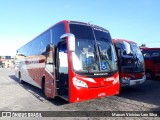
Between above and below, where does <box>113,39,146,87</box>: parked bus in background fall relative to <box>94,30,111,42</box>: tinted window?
below

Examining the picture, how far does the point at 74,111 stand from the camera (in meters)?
7.18

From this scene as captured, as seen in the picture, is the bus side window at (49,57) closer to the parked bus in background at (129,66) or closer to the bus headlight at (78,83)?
the bus headlight at (78,83)

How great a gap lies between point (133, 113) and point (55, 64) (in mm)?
3636

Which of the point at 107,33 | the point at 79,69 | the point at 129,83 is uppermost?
the point at 107,33

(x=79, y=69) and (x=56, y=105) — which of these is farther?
(x=56, y=105)

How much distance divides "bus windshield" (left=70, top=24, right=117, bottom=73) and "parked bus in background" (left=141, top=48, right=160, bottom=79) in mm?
9090

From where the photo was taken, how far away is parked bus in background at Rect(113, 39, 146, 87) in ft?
33.9

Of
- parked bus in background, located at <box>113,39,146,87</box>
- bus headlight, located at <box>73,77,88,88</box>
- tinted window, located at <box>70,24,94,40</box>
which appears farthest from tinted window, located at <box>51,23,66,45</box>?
parked bus in background, located at <box>113,39,146,87</box>

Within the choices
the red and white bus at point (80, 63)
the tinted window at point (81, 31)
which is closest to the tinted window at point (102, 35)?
the red and white bus at point (80, 63)

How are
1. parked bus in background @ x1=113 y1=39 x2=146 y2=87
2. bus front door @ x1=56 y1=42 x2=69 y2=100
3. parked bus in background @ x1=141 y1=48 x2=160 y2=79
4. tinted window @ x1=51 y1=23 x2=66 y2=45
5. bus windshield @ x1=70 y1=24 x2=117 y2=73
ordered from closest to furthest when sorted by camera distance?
bus windshield @ x1=70 y1=24 x2=117 y2=73 < tinted window @ x1=51 y1=23 x2=66 y2=45 < bus front door @ x1=56 y1=42 x2=69 y2=100 < parked bus in background @ x1=113 y1=39 x2=146 y2=87 < parked bus in background @ x1=141 y1=48 x2=160 y2=79

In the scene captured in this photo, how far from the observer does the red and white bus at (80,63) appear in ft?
23.4

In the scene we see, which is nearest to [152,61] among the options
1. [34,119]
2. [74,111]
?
[74,111]

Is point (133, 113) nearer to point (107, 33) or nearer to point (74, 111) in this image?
point (74, 111)

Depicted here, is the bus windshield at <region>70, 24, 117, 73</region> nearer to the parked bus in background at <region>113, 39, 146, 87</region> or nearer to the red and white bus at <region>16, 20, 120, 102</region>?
the red and white bus at <region>16, 20, 120, 102</region>
